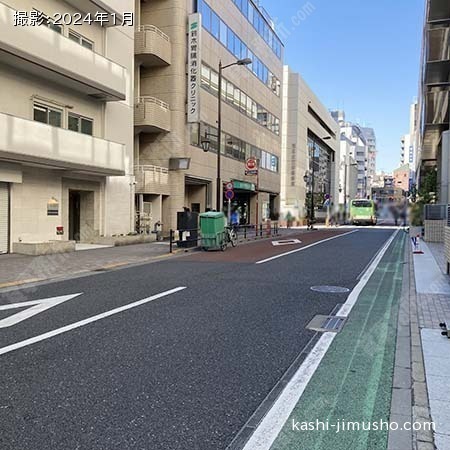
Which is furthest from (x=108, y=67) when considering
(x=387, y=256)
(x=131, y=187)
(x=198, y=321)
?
(x=198, y=321)

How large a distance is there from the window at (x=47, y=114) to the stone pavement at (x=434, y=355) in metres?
15.0

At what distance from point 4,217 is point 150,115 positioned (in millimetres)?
11303

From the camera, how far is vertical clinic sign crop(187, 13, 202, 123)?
2650cm

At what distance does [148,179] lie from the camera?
24812 mm

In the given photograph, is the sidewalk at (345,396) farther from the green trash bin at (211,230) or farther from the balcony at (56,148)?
the balcony at (56,148)

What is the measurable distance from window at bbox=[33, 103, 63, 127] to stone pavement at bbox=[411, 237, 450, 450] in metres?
15.0

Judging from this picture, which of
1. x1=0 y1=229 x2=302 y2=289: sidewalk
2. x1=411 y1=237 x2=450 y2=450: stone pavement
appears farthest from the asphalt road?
x1=0 y1=229 x2=302 y2=289: sidewalk

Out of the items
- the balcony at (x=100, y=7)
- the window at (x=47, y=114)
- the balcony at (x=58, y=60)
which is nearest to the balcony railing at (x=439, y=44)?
the balcony at (x=100, y=7)

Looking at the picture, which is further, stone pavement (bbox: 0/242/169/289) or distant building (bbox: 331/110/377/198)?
distant building (bbox: 331/110/377/198)

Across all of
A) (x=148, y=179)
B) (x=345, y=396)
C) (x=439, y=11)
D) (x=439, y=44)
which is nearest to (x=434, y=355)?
(x=345, y=396)

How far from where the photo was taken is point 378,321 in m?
6.93

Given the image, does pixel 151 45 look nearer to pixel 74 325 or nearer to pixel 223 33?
pixel 223 33

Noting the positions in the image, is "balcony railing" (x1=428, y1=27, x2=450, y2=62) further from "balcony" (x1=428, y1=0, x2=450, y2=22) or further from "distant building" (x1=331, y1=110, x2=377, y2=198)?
"distant building" (x1=331, y1=110, x2=377, y2=198)

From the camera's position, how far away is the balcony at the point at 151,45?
2472 centimetres
